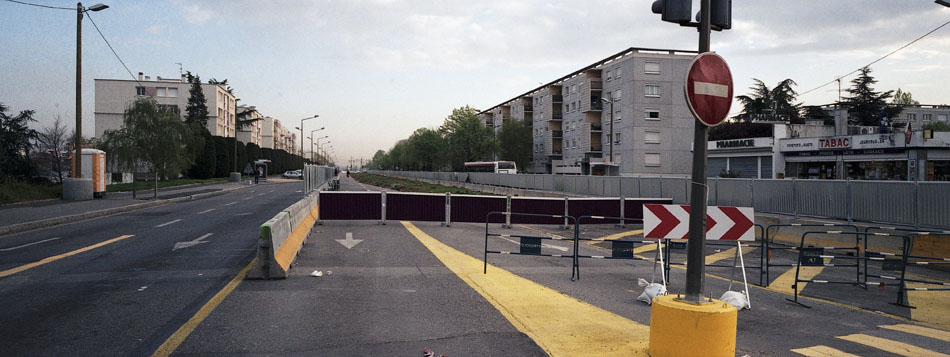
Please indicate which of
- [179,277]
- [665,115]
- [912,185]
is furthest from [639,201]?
[665,115]

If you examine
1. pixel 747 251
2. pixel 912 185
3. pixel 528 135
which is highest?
pixel 528 135

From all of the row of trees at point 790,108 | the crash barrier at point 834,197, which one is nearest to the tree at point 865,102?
the row of trees at point 790,108

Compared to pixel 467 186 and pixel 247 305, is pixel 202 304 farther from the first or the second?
pixel 467 186

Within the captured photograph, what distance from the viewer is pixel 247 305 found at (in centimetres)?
722

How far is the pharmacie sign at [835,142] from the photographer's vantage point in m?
40.4

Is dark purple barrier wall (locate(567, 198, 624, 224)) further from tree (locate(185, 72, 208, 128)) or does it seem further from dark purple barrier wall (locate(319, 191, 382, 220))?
tree (locate(185, 72, 208, 128))

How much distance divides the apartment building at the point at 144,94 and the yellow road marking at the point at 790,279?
3289 inches

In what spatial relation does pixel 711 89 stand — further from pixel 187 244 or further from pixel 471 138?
pixel 471 138

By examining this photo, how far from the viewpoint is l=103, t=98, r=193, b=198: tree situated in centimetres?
3033

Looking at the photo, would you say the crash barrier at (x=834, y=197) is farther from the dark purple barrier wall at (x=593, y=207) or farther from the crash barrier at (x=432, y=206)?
the crash barrier at (x=432, y=206)

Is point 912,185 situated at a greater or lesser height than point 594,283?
greater

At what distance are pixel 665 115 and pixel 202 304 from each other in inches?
2149

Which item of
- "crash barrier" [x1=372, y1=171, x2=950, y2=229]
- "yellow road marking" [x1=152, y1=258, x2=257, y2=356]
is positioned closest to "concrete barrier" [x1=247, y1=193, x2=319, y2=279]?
"yellow road marking" [x1=152, y1=258, x2=257, y2=356]

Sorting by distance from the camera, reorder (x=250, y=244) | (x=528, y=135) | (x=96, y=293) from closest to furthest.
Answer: (x=96, y=293) → (x=250, y=244) → (x=528, y=135)
